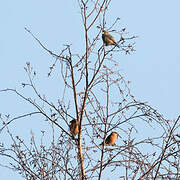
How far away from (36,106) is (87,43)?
2.86 feet

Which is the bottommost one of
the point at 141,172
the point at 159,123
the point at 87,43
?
the point at 141,172

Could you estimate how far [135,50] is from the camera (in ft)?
16.7

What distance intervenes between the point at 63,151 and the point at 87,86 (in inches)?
42.7

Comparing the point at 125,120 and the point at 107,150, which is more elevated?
the point at 125,120

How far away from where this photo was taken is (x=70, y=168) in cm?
513

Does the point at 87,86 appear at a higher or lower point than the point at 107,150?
higher

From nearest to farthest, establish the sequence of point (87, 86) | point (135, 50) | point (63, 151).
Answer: point (87, 86), point (135, 50), point (63, 151)

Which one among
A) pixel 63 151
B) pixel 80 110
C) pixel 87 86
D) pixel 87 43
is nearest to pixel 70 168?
pixel 63 151

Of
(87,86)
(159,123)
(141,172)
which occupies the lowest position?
(141,172)

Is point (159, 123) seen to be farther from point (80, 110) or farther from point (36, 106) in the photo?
point (36, 106)

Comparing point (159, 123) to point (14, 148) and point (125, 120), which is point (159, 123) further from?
point (14, 148)

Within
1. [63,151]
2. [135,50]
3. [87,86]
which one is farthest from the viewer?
[63,151]

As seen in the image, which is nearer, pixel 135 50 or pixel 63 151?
pixel 135 50

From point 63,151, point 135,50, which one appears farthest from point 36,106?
point 135,50
